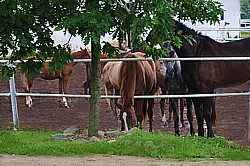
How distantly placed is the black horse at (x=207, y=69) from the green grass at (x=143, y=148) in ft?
4.90

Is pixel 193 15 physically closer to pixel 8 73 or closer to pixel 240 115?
pixel 8 73

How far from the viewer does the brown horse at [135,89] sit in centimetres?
905

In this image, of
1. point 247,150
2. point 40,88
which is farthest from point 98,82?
point 40,88

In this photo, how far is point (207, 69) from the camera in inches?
347

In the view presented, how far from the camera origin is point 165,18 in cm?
624

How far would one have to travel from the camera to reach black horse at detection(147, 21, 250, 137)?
8789 mm

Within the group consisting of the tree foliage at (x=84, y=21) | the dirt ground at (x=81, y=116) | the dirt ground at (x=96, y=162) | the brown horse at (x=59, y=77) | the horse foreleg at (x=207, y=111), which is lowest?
the dirt ground at (x=81, y=116)

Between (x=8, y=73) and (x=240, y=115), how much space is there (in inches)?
222

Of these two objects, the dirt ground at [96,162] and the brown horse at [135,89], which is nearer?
the dirt ground at [96,162]

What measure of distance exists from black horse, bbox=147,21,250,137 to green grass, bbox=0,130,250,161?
58.8 inches

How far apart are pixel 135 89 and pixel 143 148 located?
3.07 m

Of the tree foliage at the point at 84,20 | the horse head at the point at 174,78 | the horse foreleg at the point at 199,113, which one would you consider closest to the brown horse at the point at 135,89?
the horse head at the point at 174,78

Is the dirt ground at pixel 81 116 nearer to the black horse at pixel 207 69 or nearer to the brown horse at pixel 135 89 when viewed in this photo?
the brown horse at pixel 135 89

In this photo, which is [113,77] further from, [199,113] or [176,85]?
[199,113]
